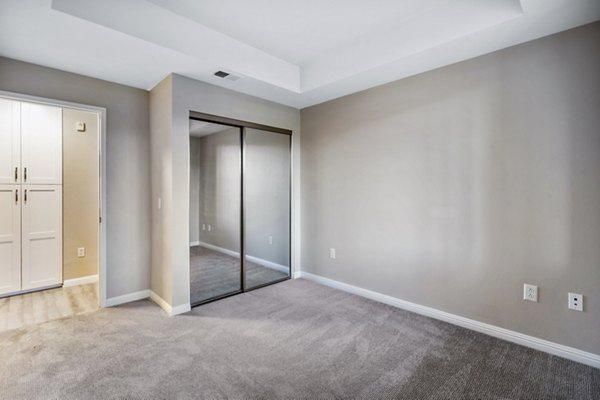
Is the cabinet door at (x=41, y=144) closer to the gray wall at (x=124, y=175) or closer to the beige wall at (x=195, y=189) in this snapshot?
the gray wall at (x=124, y=175)

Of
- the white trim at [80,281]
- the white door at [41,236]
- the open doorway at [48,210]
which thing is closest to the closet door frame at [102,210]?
the open doorway at [48,210]

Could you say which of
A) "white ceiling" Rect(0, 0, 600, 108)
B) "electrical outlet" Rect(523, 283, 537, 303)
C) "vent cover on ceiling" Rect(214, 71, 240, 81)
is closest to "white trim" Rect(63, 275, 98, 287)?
"white ceiling" Rect(0, 0, 600, 108)

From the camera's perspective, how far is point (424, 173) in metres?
2.89

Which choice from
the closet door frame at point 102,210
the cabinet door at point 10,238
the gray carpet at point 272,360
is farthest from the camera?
the cabinet door at point 10,238

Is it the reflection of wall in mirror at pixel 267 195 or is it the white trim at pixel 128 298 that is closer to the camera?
the white trim at pixel 128 298

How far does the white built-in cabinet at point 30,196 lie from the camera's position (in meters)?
3.34

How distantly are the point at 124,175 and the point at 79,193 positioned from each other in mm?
1180

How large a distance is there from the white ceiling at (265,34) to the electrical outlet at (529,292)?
1.95 m

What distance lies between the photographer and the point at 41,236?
3.57 metres

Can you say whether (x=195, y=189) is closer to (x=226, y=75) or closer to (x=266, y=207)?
(x=266, y=207)

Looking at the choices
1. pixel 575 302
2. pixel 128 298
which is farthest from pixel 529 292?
pixel 128 298

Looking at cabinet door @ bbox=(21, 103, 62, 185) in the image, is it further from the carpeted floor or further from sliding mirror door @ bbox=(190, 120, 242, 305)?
sliding mirror door @ bbox=(190, 120, 242, 305)

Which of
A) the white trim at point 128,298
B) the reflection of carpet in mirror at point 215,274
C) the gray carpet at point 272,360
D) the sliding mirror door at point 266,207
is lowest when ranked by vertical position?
the gray carpet at point 272,360

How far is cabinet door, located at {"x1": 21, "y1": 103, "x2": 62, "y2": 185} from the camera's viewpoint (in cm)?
342
